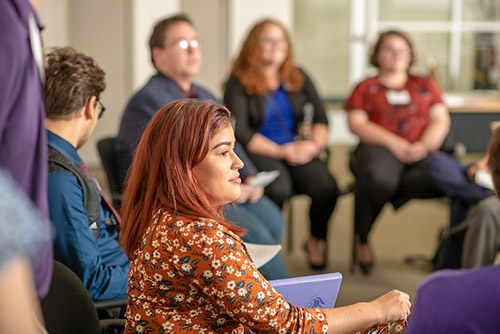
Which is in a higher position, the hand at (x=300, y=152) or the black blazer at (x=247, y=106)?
the black blazer at (x=247, y=106)

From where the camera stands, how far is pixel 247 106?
141 inches

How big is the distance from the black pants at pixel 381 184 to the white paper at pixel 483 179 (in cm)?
33

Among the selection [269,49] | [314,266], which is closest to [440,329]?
[314,266]

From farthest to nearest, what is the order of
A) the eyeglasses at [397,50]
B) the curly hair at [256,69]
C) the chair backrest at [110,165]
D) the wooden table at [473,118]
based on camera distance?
1. the wooden table at [473,118]
2. the eyeglasses at [397,50]
3. the curly hair at [256,69]
4. the chair backrest at [110,165]

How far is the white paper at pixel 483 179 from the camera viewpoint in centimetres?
300

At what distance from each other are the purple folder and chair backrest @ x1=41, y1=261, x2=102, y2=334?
0.47 metres

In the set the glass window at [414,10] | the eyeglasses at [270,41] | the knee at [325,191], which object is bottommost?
the knee at [325,191]

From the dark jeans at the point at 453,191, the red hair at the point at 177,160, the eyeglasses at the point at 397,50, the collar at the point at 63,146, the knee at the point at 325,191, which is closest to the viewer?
the red hair at the point at 177,160

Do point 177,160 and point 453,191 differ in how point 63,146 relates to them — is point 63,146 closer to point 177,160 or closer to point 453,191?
point 177,160

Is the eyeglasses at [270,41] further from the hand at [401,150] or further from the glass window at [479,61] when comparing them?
the glass window at [479,61]

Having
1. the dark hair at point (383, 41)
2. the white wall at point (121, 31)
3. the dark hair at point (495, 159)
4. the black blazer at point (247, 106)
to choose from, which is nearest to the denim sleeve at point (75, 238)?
the dark hair at point (495, 159)

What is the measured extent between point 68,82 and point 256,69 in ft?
6.17

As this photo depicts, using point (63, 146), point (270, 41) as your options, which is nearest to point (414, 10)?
point (270, 41)

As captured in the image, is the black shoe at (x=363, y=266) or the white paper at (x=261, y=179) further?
the black shoe at (x=363, y=266)
